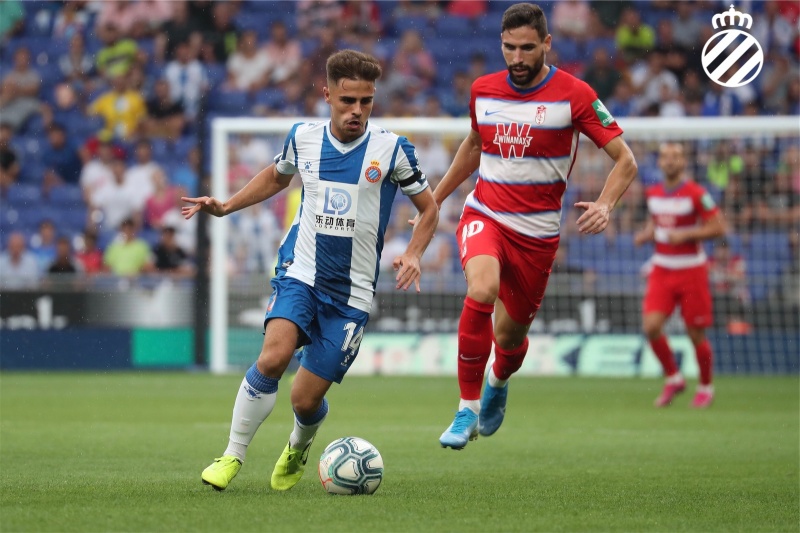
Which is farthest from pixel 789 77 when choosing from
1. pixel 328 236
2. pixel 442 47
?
pixel 328 236

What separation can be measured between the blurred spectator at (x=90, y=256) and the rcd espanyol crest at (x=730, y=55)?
29.3 feet

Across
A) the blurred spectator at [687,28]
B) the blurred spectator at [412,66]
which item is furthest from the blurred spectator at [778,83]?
the blurred spectator at [412,66]

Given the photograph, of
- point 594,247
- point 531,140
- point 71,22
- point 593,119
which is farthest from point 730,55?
point 71,22

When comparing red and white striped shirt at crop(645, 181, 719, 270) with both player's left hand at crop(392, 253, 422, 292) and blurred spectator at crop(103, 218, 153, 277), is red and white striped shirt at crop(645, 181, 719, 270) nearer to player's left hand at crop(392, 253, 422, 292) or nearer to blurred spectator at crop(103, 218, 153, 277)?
player's left hand at crop(392, 253, 422, 292)

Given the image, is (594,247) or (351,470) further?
(594,247)

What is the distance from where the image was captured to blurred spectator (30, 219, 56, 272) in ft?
59.6

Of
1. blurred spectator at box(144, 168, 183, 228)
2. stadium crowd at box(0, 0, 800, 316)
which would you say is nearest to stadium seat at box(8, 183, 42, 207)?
stadium crowd at box(0, 0, 800, 316)

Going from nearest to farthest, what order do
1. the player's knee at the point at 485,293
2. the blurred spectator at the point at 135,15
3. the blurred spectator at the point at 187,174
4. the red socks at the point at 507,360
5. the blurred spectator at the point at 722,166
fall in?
the player's knee at the point at 485,293 < the red socks at the point at 507,360 < the blurred spectator at the point at 722,166 < the blurred spectator at the point at 187,174 < the blurred spectator at the point at 135,15

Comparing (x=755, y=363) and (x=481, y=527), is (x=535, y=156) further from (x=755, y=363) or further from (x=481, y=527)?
(x=755, y=363)

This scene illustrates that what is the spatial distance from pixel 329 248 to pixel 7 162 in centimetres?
1509

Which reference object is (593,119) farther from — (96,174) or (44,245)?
(96,174)

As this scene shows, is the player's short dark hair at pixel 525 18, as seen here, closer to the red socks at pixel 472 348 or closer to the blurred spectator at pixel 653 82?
the red socks at pixel 472 348

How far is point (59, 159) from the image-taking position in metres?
20.3

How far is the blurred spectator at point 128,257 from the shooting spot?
17.8m
